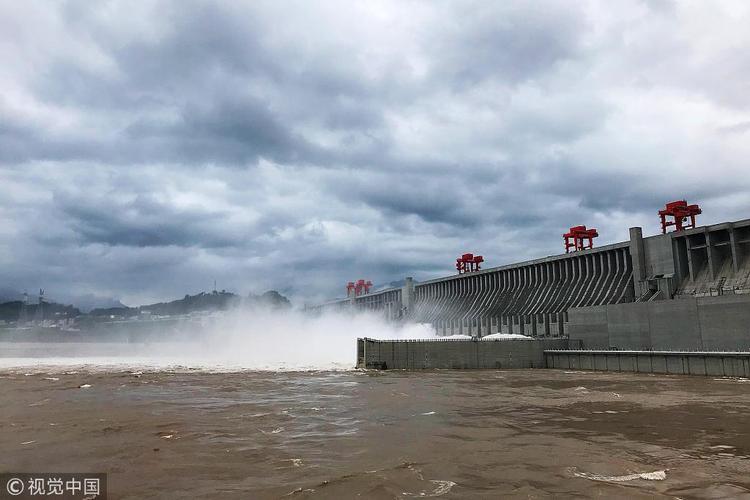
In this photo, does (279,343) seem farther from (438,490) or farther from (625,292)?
(438,490)

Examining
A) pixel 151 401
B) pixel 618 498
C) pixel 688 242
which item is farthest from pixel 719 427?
pixel 688 242

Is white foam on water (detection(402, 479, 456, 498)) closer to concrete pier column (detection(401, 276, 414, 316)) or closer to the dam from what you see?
the dam

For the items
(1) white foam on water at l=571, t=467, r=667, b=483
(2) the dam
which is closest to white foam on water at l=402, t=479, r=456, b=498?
(1) white foam on water at l=571, t=467, r=667, b=483

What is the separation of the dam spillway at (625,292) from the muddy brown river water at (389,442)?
57.7ft

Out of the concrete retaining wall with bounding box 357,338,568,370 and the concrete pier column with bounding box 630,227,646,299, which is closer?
the concrete retaining wall with bounding box 357,338,568,370

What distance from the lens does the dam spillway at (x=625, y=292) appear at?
5025 cm

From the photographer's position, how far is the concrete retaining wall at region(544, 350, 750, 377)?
4334 centimetres

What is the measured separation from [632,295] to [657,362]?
1725cm

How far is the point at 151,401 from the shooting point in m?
29.0

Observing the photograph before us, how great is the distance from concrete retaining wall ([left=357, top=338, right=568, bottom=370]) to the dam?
4.51m

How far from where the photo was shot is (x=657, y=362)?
49688 mm

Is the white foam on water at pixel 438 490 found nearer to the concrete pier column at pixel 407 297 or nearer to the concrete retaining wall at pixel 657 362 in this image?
the concrete retaining wall at pixel 657 362

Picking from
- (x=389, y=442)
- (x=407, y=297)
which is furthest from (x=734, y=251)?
(x=407, y=297)

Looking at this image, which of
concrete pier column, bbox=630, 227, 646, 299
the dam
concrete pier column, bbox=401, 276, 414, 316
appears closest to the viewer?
the dam
